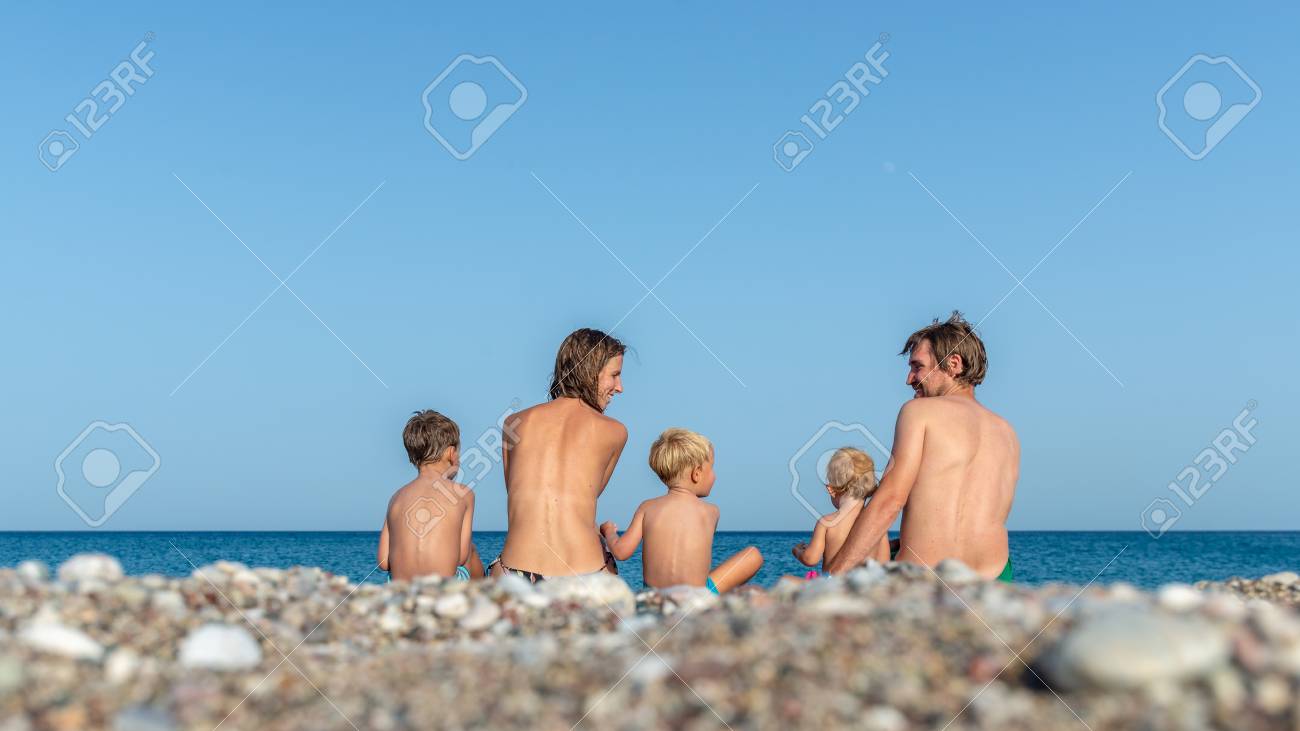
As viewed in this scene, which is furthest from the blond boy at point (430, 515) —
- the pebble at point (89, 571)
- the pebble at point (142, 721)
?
the pebble at point (142, 721)

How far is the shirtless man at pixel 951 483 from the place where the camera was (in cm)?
561

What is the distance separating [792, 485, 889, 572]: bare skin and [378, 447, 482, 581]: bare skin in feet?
7.46

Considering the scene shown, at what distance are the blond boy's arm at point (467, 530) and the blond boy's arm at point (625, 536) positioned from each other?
86 centimetres

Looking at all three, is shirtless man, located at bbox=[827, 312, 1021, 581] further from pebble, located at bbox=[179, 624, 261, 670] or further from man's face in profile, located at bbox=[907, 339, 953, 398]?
pebble, located at bbox=[179, 624, 261, 670]

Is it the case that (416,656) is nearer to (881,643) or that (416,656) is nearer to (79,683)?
(79,683)

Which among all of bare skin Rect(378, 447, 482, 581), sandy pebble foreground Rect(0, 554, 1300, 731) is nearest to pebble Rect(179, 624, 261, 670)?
sandy pebble foreground Rect(0, 554, 1300, 731)

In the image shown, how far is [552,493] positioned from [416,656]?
3.09 m

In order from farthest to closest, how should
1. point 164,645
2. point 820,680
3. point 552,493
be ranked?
point 552,493, point 164,645, point 820,680

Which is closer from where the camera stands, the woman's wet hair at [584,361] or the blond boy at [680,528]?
the woman's wet hair at [584,361]

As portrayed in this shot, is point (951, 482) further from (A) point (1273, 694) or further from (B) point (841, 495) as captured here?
(A) point (1273, 694)

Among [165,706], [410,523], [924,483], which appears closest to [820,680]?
[165,706]

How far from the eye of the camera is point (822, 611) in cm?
301

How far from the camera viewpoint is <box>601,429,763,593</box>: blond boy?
22.1 feet

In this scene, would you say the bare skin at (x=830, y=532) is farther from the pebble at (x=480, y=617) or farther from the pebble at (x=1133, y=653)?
the pebble at (x=1133, y=653)
